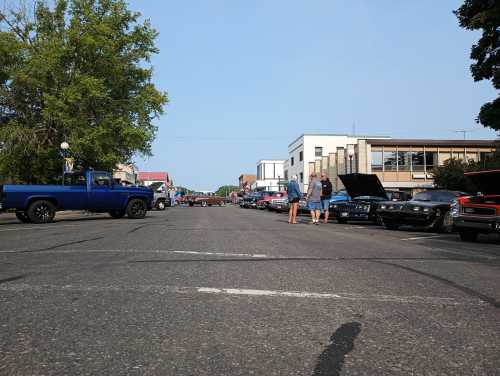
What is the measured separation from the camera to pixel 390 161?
49094mm

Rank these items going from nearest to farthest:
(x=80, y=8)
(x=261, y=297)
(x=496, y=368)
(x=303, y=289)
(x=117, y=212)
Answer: (x=496, y=368)
(x=261, y=297)
(x=303, y=289)
(x=117, y=212)
(x=80, y=8)

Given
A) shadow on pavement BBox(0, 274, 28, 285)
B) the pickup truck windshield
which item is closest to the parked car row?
shadow on pavement BBox(0, 274, 28, 285)

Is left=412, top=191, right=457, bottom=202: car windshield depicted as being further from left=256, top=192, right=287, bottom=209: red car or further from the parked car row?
left=256, top=192, right=287, bottom=209: red car

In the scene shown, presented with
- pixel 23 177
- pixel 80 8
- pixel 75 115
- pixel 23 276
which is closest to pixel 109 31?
pixel 80 8

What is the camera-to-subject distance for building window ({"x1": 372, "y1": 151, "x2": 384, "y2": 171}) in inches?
1923

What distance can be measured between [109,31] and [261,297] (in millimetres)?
29366

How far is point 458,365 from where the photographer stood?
2691 millimetres

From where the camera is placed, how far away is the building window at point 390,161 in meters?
49.0

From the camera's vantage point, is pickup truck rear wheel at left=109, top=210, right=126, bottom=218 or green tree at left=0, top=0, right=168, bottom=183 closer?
pickup truck rear wheel at left=109, top=210, right=126, bottom=218

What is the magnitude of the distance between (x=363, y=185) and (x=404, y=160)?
33.1 metres

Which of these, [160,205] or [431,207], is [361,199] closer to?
[431,207]

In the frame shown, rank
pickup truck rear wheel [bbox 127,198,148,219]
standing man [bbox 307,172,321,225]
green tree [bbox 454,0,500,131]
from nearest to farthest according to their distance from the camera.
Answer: standing man [bbox 307,172,321,225] < pickup truck rear wheel [bbox 127,198,148,219] < green tree [bbox 454,0,500,131]

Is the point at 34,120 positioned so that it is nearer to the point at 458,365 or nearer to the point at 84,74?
the point at 84,74

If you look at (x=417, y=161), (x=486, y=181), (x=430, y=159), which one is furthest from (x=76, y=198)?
(x=430, y=159)
